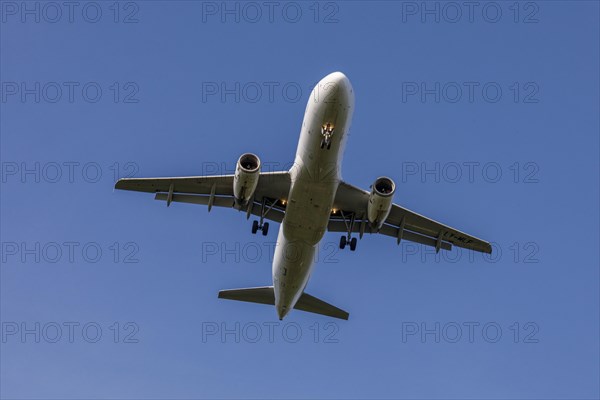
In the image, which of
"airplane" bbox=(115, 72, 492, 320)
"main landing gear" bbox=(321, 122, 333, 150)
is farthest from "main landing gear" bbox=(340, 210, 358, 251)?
"main landing gear" bbox=(321, 122, 333, 150)

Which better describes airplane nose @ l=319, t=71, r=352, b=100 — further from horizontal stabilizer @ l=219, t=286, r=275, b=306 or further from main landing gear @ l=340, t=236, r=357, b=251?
horizontal stabilizer @ l=219, t=286, r=275, b=306

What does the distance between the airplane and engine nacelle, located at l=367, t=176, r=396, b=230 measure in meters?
0.04

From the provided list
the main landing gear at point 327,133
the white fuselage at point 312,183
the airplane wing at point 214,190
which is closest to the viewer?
the white fuselage at point 312,183

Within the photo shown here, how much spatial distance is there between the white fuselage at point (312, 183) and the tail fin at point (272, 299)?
4154mm

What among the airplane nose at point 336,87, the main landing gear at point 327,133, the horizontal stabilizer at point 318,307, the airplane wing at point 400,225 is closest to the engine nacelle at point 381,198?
the airplane wing at point 400,225

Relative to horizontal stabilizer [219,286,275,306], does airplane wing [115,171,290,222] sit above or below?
above

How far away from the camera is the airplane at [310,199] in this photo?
1318 inches

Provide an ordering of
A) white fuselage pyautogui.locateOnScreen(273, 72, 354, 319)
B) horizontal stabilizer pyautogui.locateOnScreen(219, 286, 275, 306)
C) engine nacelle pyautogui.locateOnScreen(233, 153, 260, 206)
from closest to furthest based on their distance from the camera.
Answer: white fuselage pyautogui.locateOnScreen(273, 72, 354, 319) < engine nacelle pyautogui.locateOnScreen(233, 153, 260, 206) < horizontal stabilizer pyautogui.locateOnScreen(219, 286, 275, 306)

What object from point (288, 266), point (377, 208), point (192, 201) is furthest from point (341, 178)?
point (192, 201)

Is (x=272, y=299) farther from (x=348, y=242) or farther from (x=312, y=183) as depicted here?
(x=312, y=183)

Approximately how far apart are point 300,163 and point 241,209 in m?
5.00

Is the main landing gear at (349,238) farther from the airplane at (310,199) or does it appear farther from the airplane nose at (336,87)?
the airplane nose at (336,87)

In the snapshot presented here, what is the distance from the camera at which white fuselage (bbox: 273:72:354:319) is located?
33000 millimetres

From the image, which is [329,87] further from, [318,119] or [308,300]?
[308,300]
